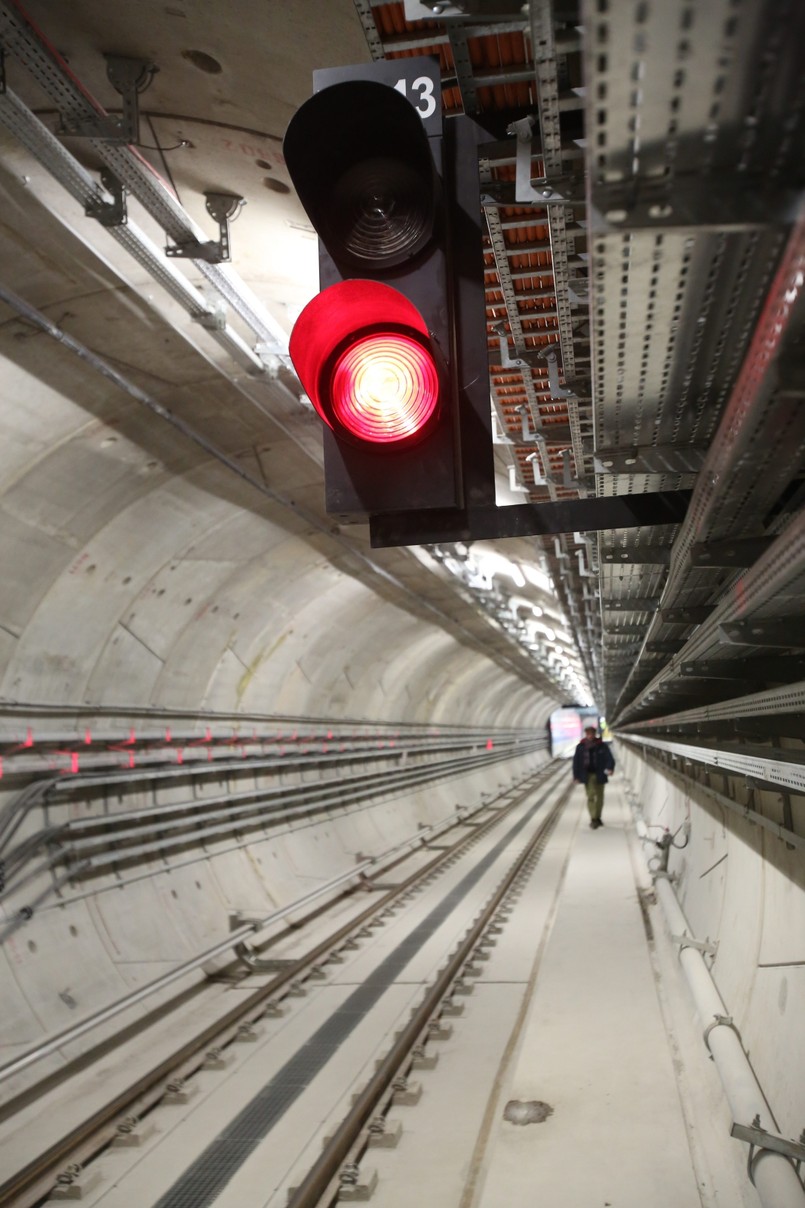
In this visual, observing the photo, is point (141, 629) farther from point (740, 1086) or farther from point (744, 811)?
point (740, 1086)

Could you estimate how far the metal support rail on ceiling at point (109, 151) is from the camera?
3.19 meters

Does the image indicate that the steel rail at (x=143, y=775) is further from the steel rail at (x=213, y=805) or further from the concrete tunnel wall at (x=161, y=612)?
the concrete tunnel wall at (x=161, y=612)

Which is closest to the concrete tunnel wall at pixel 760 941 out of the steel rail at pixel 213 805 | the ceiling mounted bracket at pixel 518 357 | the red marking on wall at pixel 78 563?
the ceiling mounted bracket at pixel 518 357

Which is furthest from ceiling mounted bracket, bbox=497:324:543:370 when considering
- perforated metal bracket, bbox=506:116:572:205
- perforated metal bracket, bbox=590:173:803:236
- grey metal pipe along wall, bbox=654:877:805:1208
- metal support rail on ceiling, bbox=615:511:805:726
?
perforated metal bracket, bbox=590:173:803:236

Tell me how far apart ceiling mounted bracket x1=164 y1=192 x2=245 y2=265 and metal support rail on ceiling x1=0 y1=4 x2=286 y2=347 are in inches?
1.7

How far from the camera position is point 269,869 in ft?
37.3

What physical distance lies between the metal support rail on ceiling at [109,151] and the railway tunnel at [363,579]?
0.02 metres

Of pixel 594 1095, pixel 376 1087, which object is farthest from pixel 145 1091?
pixel 594 1095

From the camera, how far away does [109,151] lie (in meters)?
3.76

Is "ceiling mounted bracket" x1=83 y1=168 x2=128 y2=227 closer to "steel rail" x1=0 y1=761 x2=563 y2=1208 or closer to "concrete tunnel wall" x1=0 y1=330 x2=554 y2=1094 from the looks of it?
"concrete tunnel wall" x1=0 y1=330 x2=554 y2=1094

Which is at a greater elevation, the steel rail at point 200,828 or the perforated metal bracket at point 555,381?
the perforated metal bracket at point 555,381

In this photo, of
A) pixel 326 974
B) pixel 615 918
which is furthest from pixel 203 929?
pixel 615 918

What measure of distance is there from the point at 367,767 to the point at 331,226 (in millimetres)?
14991

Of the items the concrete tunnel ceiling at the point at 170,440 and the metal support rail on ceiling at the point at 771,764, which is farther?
the concrete tunnel ceiling at the point at 170,440
